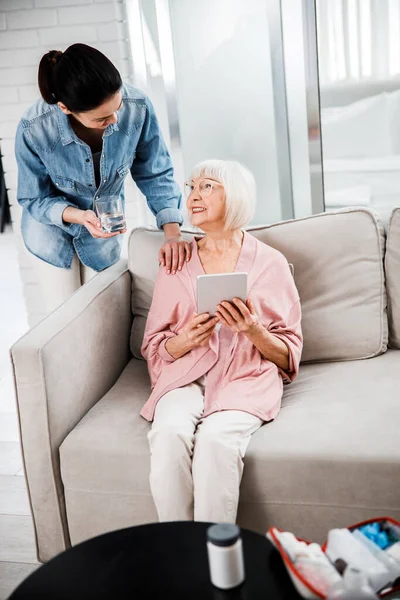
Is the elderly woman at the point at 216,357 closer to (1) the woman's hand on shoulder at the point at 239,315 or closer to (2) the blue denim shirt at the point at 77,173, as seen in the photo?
(1) the woman's hand on shoulder at the point at 239,315

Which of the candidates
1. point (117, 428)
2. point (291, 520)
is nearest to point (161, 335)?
point (117, 428)

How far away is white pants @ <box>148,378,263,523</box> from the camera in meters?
1.75

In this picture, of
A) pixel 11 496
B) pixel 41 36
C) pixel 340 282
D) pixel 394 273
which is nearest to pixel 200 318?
pixel 340 282

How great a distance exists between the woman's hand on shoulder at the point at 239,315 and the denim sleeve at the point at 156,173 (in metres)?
0.57

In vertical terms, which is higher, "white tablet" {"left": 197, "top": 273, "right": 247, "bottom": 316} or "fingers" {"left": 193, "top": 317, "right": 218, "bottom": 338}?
"white tablet" {"left": 197, "top": 273, "right": 247, "bottom": 316}

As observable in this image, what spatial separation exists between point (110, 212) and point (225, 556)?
3.75 ft

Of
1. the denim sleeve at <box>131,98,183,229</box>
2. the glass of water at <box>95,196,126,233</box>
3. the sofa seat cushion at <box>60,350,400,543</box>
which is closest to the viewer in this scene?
the sofa seat cushion at <box>60,350,400,543</box>

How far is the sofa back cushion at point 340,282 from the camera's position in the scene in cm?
226

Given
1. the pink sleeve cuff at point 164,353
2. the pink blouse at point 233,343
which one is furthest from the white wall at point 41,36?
the pink sleeve cuff at point 164,353

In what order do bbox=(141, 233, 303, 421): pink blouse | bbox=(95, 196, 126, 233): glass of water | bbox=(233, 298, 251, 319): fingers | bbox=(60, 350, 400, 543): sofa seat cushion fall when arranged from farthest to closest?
bbox=(95, 196, 126, 233): glass of water → bbox=(141, 233, 303, 421): pink blouse → bbox=(233, 298, 251, 319): fingers → bbox=(60, 350, 400, 543): sofa seat cushion

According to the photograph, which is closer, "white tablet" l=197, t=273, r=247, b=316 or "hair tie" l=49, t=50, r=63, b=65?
"white tablet" l=197, t=273, r=247, b=316

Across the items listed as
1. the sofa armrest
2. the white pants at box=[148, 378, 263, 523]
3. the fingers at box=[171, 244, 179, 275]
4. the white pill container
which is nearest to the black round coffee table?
the white pill container

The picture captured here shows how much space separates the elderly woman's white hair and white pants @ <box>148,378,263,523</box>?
57 centimetres

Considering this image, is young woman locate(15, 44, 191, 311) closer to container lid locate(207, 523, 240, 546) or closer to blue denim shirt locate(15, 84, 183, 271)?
blue denim shirt locate(15, 84, 183, 271)
